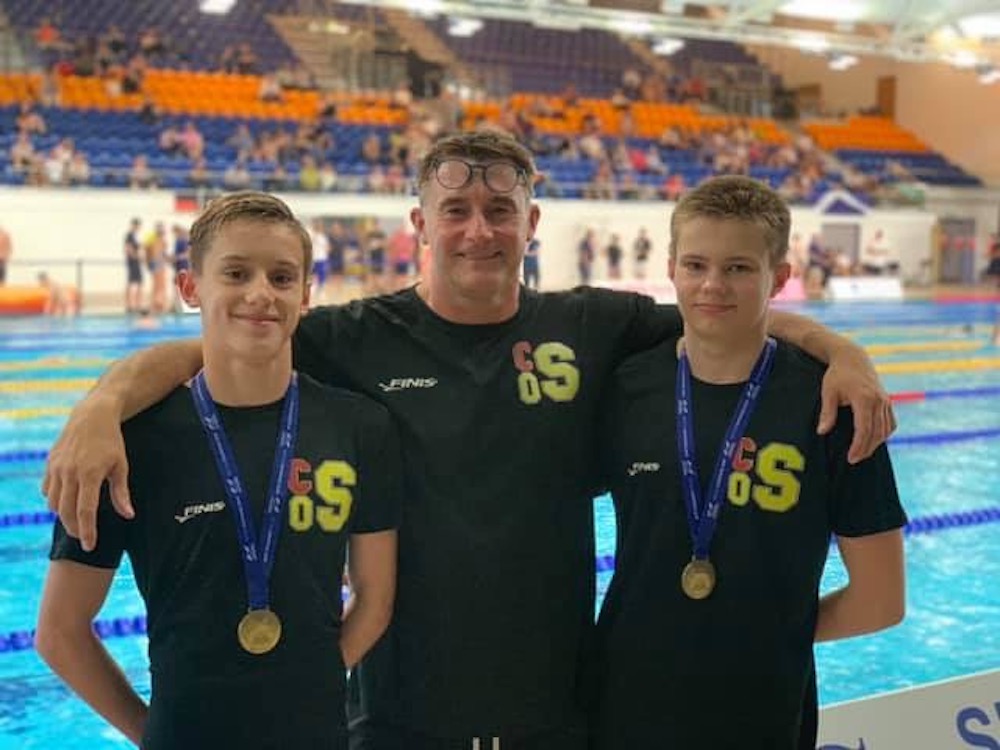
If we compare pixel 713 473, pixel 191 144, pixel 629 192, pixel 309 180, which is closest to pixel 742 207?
pixel 713 473

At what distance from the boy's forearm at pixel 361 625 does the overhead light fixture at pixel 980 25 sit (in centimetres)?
1661

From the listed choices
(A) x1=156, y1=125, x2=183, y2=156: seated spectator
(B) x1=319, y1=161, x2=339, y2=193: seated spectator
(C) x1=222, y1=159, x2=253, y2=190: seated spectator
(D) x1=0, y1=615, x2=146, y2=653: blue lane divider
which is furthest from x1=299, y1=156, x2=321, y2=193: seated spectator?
(D) x1=0, y1=615, x2=146, y2=653: blue lane divider

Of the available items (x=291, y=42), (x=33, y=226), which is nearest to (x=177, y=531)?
(x=33, y=226)

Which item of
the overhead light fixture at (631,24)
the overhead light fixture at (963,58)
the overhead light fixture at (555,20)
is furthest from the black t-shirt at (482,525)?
the overhead light fixture at (963,58)

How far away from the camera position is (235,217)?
1.96 metres

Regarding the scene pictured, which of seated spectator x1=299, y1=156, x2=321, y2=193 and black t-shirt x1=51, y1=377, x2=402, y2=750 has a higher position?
seated spectator x1=299, y1=156, x2=321, y2=193

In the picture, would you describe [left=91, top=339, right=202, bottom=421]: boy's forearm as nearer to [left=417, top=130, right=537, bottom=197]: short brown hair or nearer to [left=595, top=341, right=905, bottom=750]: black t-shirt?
[left=417, top=130, right=537, bottom=197]: short brown hair

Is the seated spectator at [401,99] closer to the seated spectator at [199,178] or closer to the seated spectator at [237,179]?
the seated spectator at [237,179]

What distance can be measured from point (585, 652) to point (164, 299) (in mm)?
15742

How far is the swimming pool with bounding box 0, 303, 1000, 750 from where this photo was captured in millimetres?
3834

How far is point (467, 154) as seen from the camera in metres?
2.18

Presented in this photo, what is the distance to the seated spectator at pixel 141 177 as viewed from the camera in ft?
64.3

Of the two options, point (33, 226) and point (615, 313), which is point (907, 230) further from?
point (615, 313)

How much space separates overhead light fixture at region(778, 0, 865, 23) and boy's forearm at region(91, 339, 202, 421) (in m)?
15.0
